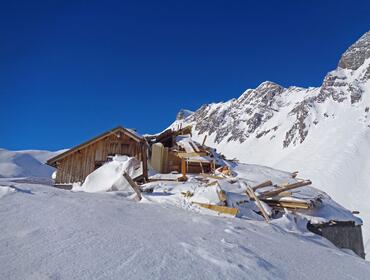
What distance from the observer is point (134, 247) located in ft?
14.1

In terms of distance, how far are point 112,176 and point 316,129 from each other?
79.9 meters

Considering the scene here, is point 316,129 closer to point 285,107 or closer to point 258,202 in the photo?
point 285,107

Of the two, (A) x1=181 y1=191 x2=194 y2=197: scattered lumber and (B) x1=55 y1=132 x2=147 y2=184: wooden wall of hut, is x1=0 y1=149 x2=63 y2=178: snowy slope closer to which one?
(B) x1=55 y1=132 x2=147 y2=184: wooden wall of hut

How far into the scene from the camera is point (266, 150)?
93250 millimetres

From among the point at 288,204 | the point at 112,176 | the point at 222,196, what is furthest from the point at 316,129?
the point at 222,196

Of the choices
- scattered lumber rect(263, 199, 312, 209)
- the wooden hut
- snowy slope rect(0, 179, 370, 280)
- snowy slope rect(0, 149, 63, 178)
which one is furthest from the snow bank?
snowy slope rect(0, 149, 63, 178)

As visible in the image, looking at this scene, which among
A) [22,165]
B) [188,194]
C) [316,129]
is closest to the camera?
Result: [188,194]

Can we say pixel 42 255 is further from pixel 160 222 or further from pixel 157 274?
pixel 160 222

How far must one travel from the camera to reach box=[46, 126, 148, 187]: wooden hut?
17.3 meters

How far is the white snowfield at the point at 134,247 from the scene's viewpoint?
11.6 ft

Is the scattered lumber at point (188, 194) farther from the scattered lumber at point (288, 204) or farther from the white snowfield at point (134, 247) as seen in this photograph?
the scattered lumber at point (288, 204)

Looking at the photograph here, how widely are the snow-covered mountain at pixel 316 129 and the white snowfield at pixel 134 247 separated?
30.2 m

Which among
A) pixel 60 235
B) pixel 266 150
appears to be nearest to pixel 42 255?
pixel 60 235

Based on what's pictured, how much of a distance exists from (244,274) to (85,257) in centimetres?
195
